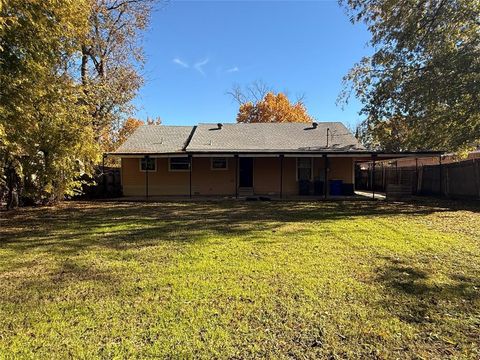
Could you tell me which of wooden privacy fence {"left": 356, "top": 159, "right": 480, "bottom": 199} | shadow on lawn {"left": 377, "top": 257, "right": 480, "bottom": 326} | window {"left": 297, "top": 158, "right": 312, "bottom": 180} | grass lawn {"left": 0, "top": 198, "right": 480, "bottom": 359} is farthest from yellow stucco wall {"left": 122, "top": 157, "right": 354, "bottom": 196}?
shadow on lawn {"left": 377, "top": 257, "right": 480, "bottom": 326}

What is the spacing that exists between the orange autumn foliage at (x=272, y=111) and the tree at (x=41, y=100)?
32168 mm

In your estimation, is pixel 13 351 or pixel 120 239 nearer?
pixel 13 351

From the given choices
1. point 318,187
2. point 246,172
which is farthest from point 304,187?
point 246,172

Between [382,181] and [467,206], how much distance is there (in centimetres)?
1078

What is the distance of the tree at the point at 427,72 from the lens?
13242mm

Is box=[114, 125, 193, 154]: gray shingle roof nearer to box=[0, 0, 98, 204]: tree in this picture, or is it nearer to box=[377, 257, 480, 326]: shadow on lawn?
box=[0, 0, 98, 204]: tree

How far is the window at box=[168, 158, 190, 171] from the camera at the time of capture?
2025 centimetres

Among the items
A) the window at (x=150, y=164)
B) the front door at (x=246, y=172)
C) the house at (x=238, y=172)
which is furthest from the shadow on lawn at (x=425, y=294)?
the window at (x=150, y=164)

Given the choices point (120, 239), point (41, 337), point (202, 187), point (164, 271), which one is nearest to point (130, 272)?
point (164, 271)

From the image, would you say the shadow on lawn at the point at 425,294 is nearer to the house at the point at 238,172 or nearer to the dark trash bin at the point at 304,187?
the dark trash bin at the point at 304,187

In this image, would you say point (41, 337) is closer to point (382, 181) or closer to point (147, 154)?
point (147, 154)

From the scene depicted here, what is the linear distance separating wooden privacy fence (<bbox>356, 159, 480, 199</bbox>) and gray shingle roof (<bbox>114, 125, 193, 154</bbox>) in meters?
10.8

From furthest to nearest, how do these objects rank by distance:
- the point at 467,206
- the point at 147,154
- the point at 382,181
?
the point at 382,181 → the point at 147,154 → the point at 467,206

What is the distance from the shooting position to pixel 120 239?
8.36m
